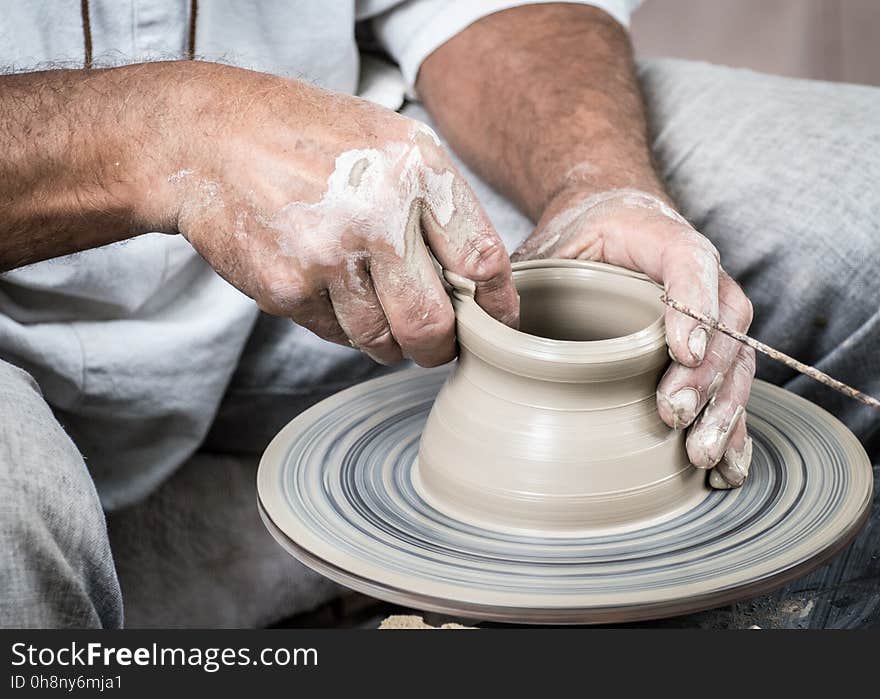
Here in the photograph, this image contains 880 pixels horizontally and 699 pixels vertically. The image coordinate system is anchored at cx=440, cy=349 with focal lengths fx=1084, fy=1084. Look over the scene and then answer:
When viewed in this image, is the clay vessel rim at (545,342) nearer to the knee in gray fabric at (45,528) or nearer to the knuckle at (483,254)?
the knuckle at (483,254)

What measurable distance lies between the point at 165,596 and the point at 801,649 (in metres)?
1.14

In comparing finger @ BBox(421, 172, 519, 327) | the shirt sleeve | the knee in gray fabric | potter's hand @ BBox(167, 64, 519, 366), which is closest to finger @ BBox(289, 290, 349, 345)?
potter's hand @ BBox(167, 64, 519, 366)

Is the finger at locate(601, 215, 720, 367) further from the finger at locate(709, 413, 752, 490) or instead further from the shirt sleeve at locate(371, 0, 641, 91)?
the shirt sleeve at locate(371, 0, 641, 91)

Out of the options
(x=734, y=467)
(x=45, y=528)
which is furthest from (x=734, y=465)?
(x=45, y=528)

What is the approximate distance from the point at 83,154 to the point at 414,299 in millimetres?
365

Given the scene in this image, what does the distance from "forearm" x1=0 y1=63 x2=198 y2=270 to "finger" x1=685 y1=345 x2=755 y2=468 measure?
1.79ft

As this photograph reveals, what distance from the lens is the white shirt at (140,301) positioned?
1.25 meters

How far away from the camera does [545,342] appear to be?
96 centimetres

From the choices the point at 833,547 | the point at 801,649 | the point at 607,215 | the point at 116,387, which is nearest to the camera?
the point at 801,649

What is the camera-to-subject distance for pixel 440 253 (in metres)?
0.99

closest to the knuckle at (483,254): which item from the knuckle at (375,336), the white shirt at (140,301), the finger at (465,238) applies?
the finger at (465,238)

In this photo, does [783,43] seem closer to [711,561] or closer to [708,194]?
[708,194]

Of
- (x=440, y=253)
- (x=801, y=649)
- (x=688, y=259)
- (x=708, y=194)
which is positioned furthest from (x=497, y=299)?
(x=708, y=194)

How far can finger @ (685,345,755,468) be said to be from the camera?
1.01 meters
